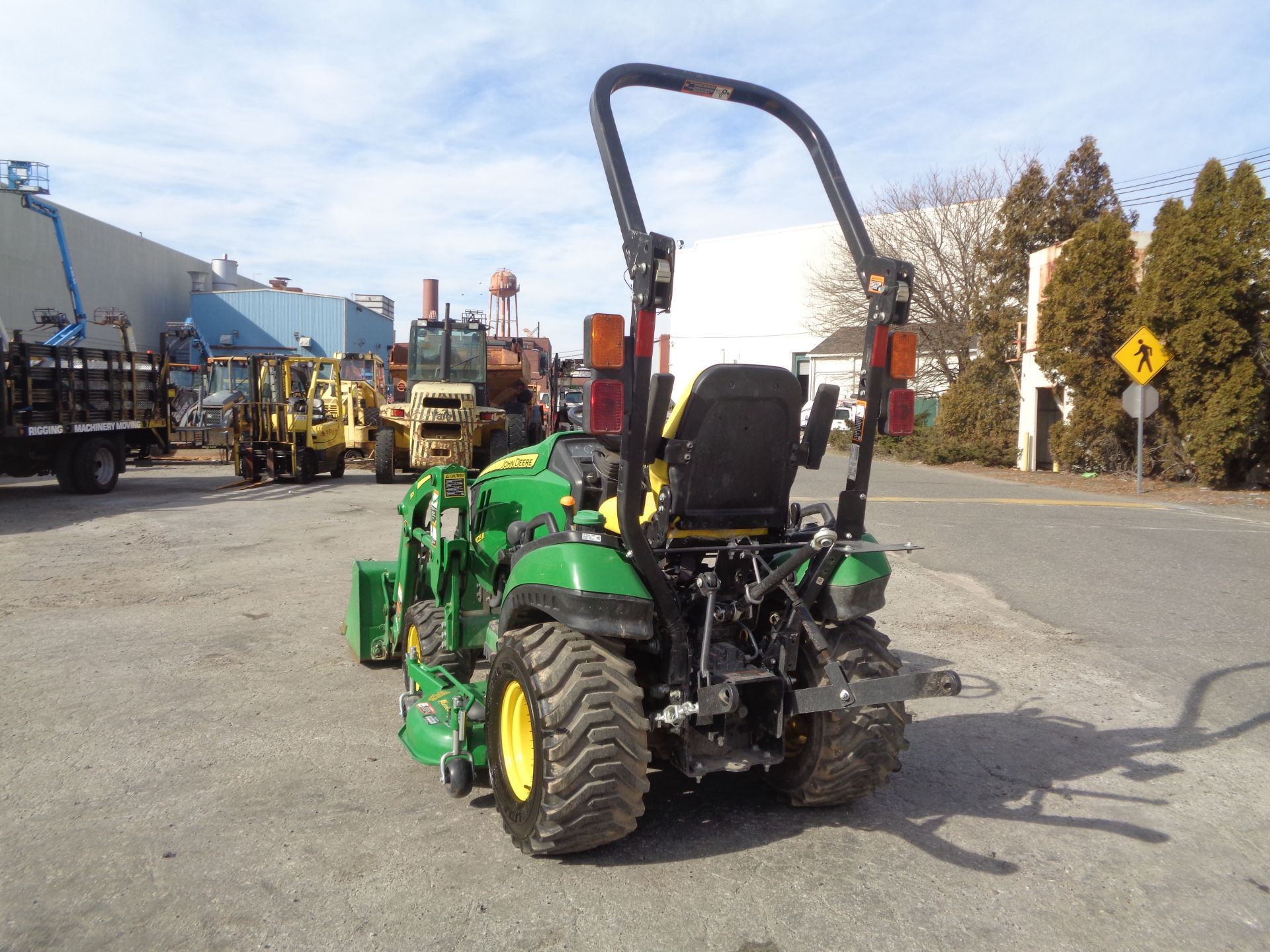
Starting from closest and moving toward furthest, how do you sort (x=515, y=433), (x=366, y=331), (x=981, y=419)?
1. (x=515, y=433)
2. (x=981, y=419)
3. (x=366, y=331)

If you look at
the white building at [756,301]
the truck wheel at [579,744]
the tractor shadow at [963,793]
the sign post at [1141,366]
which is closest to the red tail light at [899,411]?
the truck wheel at [579,744]

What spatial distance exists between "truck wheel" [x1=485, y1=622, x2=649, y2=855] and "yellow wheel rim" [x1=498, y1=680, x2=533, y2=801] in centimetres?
15

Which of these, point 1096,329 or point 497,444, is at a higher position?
point 1096,329

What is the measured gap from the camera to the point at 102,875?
3.45 metres

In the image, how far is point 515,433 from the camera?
750 inches

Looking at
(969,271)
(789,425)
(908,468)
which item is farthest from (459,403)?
(969,271)

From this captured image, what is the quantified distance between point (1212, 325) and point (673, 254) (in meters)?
18.3

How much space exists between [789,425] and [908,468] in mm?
22107

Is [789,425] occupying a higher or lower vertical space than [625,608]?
higher

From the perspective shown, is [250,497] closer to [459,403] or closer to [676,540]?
[459,403]

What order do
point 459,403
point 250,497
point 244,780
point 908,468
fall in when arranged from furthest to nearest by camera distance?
point 908,468
point 459,403
point 250,497
point 244,780

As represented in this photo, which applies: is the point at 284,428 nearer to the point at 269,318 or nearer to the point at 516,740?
the point at 516,740

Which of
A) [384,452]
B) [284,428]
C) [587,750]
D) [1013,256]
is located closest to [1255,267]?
[1013,256]

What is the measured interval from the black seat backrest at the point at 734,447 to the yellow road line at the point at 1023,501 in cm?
1188
